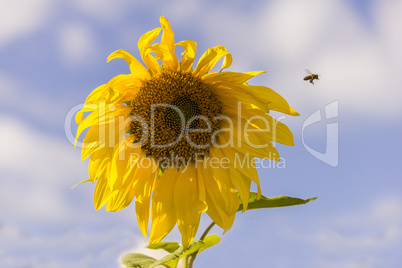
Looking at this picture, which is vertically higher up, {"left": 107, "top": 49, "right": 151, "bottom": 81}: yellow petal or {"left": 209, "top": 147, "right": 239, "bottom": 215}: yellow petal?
{"left": 107, "top": 49, "right": 151, "bottom": 81}: yellow petal

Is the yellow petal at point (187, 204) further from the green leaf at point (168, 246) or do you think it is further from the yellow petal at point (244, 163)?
the green leaf at point (168, 246)

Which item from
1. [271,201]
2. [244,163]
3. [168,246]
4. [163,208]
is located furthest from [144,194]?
[271,201]

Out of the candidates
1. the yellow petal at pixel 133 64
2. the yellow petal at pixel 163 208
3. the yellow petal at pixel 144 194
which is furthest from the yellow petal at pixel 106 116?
the yellow petal at pixel 163 208

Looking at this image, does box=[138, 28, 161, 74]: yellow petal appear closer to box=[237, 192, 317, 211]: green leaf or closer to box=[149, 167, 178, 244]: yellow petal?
box=[149, 167, 178, 244]: yellow petal

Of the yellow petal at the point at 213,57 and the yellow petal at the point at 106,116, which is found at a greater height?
the yellow petal at the point at 213,57

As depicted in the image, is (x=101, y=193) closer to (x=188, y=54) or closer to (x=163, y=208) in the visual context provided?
(x=163, y=208)

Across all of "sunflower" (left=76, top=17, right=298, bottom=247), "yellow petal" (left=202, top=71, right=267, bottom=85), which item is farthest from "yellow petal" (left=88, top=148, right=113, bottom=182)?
"yellow petal" (left=202, top=71, right=267, bottom=85)

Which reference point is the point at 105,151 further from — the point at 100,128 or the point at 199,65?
the point at 199,65

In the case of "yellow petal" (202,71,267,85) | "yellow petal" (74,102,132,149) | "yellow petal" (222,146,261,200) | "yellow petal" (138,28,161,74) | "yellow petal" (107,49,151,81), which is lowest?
"yellow petal" (222,146,261,200)
